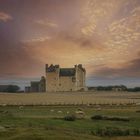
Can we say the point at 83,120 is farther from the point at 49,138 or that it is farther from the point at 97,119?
the point at 49,138

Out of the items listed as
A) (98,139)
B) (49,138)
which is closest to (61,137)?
(49,138)

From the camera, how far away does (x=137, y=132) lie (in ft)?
159

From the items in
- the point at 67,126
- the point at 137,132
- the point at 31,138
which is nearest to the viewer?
the point at 31,138

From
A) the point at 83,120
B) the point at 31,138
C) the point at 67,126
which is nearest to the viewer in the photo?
the point at 31,138

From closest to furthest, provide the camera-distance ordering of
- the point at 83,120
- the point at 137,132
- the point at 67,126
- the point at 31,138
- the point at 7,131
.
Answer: the point at 31,138, the point at 7,131, the point at 137,132, the point at 67,126, the point at 83,120

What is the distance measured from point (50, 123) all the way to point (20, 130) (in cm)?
1253

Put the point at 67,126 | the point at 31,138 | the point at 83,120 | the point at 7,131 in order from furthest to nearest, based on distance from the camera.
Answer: the point at 83,120, the point at 67,126, the point at 7,131, the point at 31,138

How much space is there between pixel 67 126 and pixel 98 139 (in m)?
12.3

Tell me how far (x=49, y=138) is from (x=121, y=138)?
365 inches

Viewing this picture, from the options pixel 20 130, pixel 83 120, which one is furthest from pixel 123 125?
pixel 20 130

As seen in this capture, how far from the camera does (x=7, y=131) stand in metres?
44.2

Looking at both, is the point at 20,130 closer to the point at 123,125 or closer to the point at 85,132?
the point at 85,132

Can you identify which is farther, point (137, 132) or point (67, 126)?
point (67, 126)

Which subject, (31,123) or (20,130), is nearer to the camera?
(20,130)
